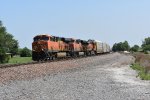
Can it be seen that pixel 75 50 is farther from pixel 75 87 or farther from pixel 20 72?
pixel 75 87

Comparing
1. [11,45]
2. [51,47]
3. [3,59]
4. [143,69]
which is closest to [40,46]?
[51,47]

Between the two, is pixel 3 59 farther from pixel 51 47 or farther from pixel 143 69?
pixel 143 69

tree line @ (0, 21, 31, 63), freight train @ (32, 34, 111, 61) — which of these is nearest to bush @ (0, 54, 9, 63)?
freight train @ (32, 34, 111, 61)

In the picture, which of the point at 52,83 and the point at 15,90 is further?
the point at 52,83

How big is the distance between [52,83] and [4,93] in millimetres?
4539

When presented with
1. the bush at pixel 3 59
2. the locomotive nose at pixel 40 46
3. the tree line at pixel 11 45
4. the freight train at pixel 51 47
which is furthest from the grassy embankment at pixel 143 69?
the tree line at pixel 11 45

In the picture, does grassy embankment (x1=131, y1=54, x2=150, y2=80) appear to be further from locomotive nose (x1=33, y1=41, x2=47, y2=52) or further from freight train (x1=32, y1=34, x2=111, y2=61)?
locomotive nose (x1=33, y1=41, x2=47, y2=52)

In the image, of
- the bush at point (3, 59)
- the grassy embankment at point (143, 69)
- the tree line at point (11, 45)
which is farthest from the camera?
the tree line at point (11, 45)

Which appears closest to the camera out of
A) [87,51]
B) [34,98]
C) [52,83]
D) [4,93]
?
[34,98]

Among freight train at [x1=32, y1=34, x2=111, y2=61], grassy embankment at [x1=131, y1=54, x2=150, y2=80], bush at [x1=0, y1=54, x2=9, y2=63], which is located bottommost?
grassy embankment at [x1=131, y1=54, x2=150, y2=80]

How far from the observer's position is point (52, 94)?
17203 millimetres

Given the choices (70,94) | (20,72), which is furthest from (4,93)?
(20,72)

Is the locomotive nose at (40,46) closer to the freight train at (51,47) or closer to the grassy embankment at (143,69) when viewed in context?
the freight train at (51,47)

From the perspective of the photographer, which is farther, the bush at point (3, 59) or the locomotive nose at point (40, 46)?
the bush at point (3, 59)
